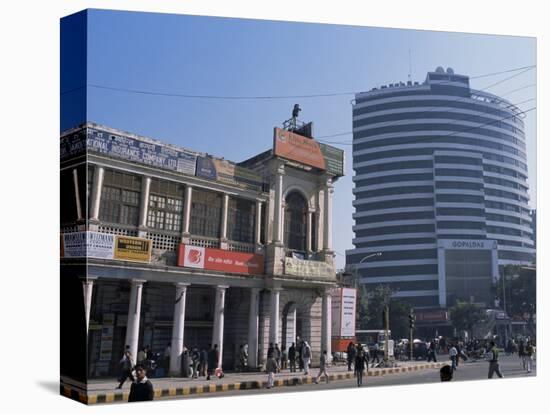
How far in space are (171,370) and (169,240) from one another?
3.90m

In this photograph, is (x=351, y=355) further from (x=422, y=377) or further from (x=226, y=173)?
(x=226, y=173)

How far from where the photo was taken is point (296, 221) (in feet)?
72.7

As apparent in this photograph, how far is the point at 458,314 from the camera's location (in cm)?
2653

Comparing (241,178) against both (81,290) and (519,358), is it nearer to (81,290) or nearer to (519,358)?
(81,290)

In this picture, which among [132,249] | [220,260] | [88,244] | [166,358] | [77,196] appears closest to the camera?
[88,244]

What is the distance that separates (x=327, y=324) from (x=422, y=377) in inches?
151

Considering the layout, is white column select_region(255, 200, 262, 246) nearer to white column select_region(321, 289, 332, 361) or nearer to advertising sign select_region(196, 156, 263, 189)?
advertising sign select_region(196, 156, 263, 189)

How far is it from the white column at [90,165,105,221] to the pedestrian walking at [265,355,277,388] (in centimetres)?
674

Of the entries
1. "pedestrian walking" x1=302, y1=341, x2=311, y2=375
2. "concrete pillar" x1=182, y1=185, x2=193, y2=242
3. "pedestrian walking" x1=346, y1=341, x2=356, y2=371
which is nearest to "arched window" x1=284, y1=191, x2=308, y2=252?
"pedestrian walking" x1=302, y1=341, x2=311, y2=375

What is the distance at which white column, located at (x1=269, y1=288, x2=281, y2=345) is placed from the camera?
20.8 meters

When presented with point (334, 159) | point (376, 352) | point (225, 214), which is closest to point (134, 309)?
point (225, 214)

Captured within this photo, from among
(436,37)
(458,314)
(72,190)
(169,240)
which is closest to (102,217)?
(72,190)

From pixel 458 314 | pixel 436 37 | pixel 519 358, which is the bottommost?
pixel 519 358

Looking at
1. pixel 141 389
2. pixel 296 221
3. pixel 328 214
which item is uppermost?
pixel 328 214
